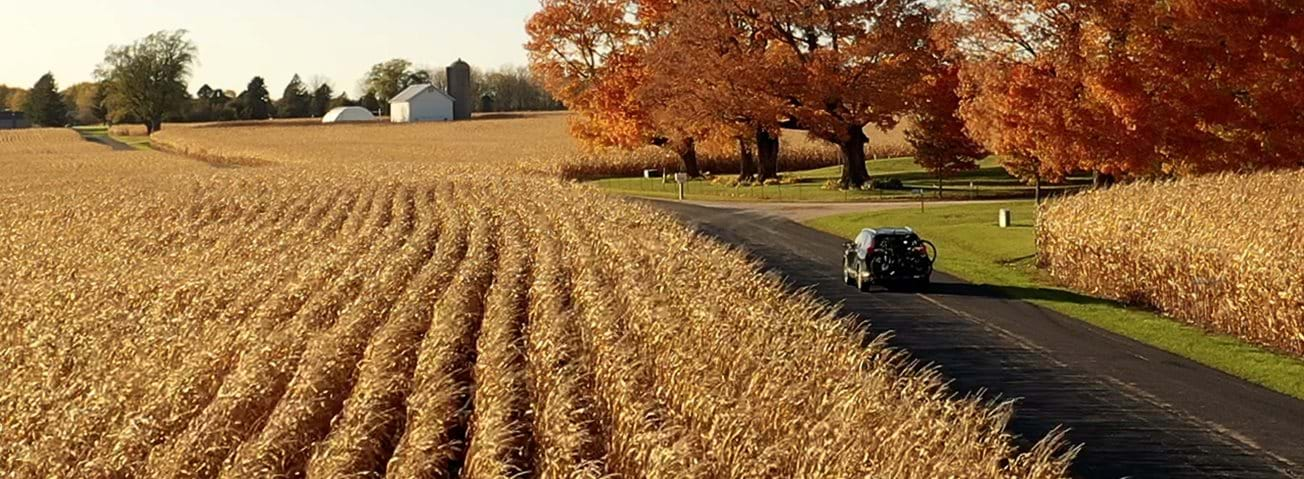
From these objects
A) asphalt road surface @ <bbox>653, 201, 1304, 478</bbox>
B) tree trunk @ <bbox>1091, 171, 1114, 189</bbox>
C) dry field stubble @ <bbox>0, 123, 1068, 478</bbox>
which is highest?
tree trunk @ <bbox>1091, 171, 1114, 189</bbox>

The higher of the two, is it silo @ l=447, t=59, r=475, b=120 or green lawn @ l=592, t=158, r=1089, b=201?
silo @ l=447, t=59, r=475, b=120

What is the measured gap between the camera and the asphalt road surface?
1662 centimetres

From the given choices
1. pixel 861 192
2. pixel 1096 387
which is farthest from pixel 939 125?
pixel 1096 387

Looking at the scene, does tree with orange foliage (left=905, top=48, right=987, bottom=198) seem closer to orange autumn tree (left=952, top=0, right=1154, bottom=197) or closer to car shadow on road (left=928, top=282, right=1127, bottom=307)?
orange autumn tree (left=952, top=0, right=1154, bottom=197)

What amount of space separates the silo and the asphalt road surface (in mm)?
154058

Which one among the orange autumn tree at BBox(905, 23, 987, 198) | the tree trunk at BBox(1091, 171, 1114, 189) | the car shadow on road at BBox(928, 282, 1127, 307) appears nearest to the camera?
the car shadow on road at BBox(928, 282, 1127, 307)

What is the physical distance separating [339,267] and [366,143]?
9718 cm

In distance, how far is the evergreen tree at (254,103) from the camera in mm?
192000

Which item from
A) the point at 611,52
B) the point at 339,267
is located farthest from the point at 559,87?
the point at 339,267

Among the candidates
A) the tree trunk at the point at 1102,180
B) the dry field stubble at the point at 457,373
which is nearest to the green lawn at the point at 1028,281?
the tree trunk at the point at 1102,180

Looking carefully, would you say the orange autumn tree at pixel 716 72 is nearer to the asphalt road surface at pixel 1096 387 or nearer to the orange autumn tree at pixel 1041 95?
the orange autumn tree at pixel 1041 95

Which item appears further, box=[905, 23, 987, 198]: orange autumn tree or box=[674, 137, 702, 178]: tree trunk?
box=[674, 137, 702, 178]: tree trunk

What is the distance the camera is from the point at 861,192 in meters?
58.2

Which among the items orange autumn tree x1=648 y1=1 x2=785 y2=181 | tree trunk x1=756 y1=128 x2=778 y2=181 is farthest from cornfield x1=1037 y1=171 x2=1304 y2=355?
tree trunk x1=756 y1=128 x2=778 y2=181
